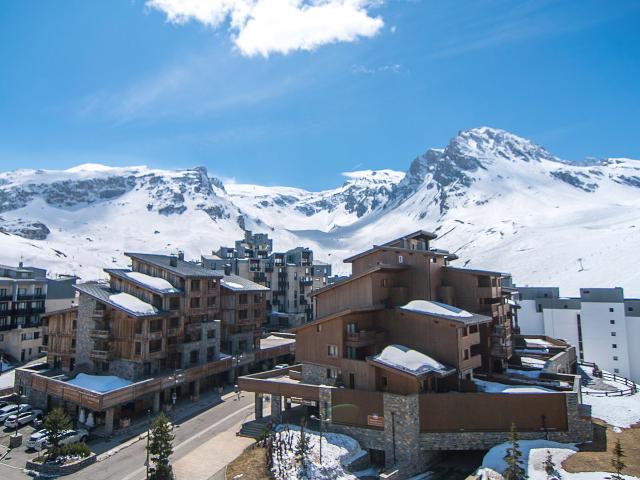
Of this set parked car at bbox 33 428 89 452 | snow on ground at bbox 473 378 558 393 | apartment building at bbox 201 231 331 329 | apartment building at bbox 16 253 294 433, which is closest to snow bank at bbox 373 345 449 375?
snow on ground at bbox 473 378 558 393

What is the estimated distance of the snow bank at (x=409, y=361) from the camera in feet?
120

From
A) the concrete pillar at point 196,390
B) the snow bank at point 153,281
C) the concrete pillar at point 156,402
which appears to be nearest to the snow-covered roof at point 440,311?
the concrete pillar at point 196,390

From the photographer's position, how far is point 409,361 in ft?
123

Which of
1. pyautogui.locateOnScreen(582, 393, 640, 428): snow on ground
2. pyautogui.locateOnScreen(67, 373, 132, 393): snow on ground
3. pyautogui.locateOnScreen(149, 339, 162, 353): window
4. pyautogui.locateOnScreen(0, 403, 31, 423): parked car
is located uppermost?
pyautogui.locateOnScreen(149, 339, 162, 353): window

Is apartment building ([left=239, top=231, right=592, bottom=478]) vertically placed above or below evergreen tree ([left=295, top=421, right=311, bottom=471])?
above

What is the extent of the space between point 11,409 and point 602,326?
256 ft

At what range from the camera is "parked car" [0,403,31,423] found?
44.2m

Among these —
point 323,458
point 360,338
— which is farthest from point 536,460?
point 360,338

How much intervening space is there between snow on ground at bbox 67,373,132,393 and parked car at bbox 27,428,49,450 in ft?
16.8

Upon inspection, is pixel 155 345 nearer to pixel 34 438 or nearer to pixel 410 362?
pixel 34 438

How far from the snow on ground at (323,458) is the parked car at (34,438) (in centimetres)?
2117

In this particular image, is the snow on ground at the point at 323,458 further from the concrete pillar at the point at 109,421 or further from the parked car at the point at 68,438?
the parked car at the point at 68,438

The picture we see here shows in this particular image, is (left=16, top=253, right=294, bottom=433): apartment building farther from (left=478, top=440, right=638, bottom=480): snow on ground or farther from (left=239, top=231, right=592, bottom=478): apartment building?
(left=478, top=440, right=638, bottom=480): snow on ground

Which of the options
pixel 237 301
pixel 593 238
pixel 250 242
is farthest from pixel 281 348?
pixel 593 238
